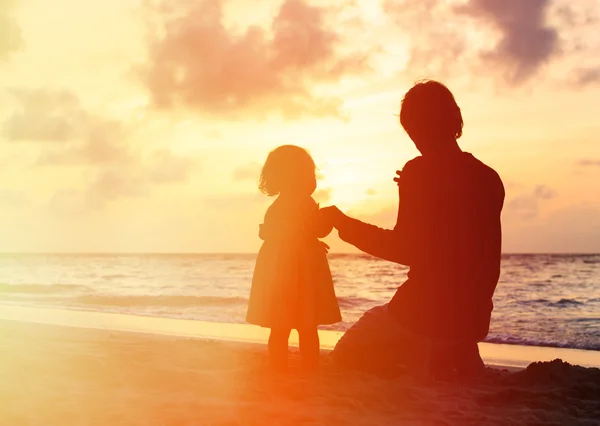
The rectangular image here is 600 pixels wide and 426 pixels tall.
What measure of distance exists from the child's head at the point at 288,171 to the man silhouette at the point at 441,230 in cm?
82

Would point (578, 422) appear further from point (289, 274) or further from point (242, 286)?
point (242, 286)

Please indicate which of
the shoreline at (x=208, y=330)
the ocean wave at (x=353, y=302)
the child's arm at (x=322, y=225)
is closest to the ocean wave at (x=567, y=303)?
the ocean wave at (x=353, y=302)

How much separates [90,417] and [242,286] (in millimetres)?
24384

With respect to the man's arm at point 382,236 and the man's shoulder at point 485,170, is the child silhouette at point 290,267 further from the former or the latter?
the man's shoulder at point 485,170

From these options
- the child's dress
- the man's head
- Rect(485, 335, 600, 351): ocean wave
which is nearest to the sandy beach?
the child's dress

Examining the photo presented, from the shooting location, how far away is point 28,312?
47.0 feet

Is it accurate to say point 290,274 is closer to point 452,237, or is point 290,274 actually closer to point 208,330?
point 452,237

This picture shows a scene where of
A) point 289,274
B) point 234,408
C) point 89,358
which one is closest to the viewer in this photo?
point 234,408

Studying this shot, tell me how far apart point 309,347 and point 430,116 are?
2338mm

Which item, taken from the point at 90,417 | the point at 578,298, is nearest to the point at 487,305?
the point at 90,417

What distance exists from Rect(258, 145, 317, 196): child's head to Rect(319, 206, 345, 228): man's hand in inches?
30.9

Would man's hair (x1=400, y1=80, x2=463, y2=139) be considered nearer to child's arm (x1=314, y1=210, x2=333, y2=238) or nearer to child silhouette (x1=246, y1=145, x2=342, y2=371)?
child's arm (x1=314, y1=210, x2=333, y2=238)

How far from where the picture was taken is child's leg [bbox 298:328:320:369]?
5.67 m

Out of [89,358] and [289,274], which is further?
[89,358]
